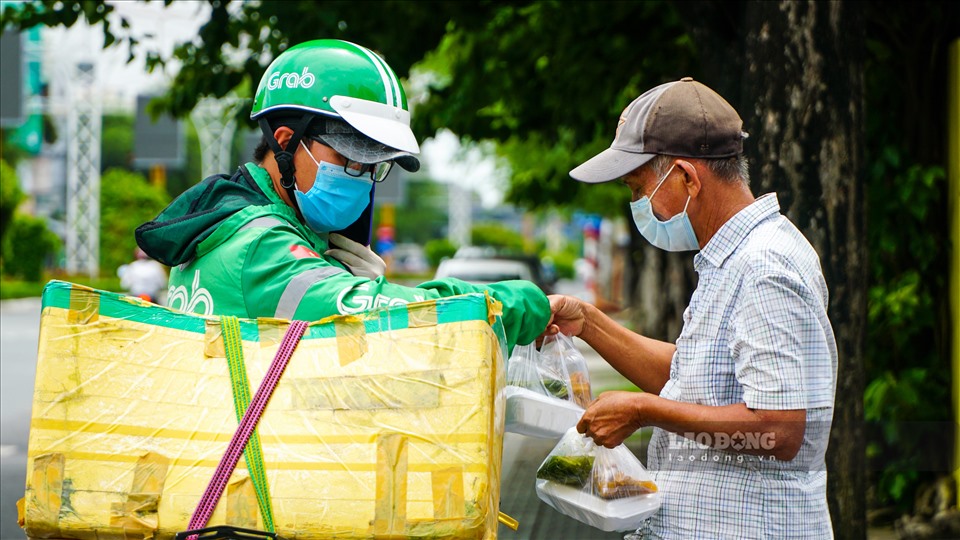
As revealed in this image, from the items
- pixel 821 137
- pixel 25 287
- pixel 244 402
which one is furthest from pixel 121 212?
pixel 244 402

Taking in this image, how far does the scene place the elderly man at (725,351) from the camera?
2244mm

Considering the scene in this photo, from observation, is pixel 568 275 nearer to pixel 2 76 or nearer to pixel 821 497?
pixel 2 76

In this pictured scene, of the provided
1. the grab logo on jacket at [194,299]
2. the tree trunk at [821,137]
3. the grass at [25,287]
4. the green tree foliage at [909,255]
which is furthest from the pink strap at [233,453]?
the grass at [25,287]

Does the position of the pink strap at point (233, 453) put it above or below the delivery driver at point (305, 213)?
below

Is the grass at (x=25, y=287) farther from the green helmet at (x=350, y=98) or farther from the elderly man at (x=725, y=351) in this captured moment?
the elderly man at (x=725, y=351)

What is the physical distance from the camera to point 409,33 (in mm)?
7762

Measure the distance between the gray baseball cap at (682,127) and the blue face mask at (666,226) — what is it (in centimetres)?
7

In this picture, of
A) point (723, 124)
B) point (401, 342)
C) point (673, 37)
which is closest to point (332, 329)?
point (401, 342)

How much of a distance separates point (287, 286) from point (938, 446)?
5669mm

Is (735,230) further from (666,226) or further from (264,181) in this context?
(264,181)

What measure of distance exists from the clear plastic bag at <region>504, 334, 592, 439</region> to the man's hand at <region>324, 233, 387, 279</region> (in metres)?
0.40

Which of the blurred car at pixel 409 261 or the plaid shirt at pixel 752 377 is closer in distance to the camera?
the plaid shirt at pixel 752 377

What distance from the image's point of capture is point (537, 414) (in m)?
2.54

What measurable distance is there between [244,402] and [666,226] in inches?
41.0
